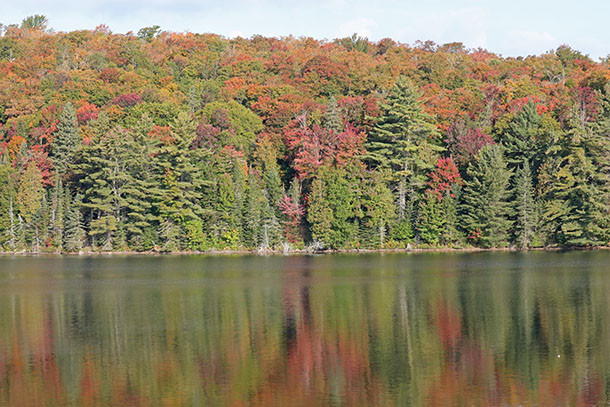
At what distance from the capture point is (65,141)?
270 ft

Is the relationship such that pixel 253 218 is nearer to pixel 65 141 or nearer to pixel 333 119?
pixel 333 119

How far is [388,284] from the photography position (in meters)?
46.0

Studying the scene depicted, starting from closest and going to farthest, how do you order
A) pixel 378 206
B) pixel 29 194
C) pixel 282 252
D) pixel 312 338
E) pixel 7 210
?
1. pixel 312 338
2. pixel 378 206
3. pixel 282 252
4. pixel 7 210
5. pixel 29 194


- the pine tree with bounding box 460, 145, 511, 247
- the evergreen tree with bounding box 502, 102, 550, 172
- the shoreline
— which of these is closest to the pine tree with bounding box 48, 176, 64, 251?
the shoreline

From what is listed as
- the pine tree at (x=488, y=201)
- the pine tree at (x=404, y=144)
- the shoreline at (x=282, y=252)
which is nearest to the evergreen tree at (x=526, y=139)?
the pine tree at (x=488, y=201)

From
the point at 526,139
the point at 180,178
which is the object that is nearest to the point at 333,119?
the point at 180,178

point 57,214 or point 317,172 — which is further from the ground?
point 317,172

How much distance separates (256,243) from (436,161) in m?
18.1

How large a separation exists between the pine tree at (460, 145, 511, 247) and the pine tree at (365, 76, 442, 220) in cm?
553

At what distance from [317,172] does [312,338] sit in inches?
1837

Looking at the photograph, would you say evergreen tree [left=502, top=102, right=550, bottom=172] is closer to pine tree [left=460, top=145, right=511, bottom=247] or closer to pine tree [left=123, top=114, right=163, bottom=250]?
pine tree [left=460, top=145, right=511, bottom=247]

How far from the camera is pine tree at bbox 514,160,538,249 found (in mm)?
70438

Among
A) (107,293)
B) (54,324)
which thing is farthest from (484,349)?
(107,293)

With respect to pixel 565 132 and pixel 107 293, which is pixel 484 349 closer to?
pixel 107 293
